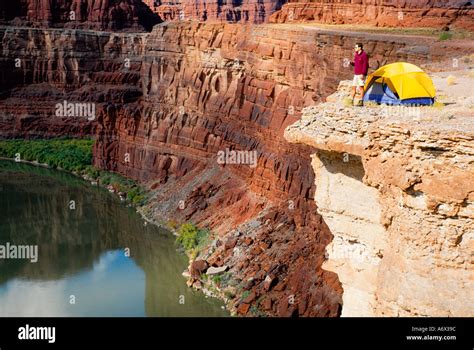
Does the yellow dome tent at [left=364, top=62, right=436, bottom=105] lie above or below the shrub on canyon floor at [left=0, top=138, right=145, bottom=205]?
above

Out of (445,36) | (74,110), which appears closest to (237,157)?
(445,36)

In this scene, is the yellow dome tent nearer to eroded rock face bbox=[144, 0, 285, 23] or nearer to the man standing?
the man standing

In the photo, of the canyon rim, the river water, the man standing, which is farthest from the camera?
the river water

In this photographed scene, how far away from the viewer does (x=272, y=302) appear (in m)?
35.5

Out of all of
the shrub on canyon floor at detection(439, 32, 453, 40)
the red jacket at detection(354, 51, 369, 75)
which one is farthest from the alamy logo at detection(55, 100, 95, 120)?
the red jacket at detection(354, 51, 369, 75)

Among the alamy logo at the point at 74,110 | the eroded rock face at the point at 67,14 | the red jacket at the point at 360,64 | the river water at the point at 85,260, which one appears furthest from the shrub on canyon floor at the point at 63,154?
the red jacket at the point at 360,64

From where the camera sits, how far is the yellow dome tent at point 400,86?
15.5 metres

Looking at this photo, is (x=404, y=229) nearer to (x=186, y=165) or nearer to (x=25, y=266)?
(x=25, y=266)

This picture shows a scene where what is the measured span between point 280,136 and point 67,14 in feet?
170

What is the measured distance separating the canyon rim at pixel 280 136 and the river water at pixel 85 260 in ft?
5.08

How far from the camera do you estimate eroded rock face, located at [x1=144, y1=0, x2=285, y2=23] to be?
123000mm

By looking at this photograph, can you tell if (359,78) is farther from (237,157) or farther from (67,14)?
(67,14)

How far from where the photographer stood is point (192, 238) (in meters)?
47.0

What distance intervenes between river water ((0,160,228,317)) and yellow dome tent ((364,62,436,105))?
22668 millimetres
